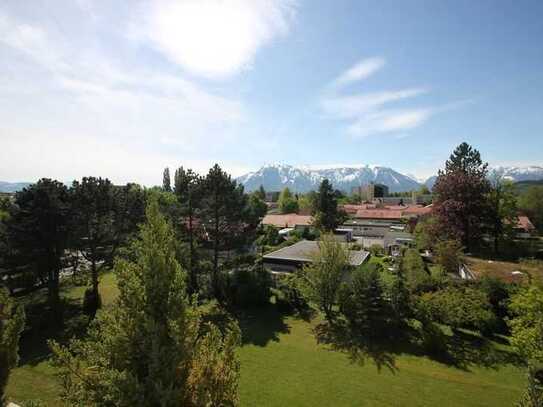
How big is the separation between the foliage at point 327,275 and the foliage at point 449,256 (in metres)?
15.0

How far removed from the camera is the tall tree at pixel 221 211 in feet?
85.0

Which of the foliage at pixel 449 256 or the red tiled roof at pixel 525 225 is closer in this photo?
the foliage at pixel 449 256

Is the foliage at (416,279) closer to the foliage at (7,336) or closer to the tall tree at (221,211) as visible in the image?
the tall tree at (221,211)

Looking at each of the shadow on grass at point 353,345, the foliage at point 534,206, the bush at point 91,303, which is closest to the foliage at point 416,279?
the shadow on grass at point 353,345

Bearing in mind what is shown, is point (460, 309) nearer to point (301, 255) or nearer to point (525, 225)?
point (301, 255)

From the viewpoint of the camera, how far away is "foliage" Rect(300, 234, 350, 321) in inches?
858

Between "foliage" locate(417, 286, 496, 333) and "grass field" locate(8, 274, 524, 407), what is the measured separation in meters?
1.22

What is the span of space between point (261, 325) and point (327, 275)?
619 cm

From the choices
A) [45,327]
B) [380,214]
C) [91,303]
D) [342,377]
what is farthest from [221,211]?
[380,214]

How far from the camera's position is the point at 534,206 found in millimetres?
63000

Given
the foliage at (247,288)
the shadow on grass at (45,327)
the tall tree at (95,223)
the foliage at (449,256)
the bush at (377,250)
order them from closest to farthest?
the shadow on grass at (45,327) → the tall tree at (95,223) → the foliage at (247,288) → the foliage at (449,256) → the bush at (377,250)

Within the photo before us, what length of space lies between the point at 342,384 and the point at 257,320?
31.9ft

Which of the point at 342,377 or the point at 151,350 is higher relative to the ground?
the point at 151,350

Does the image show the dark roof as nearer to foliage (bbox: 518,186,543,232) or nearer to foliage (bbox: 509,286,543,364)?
foliage (bbox: 509,286,543,364)
